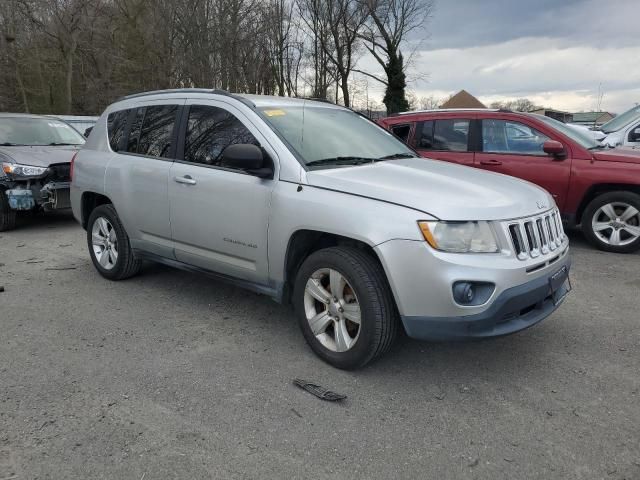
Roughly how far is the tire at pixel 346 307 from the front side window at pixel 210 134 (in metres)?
1.11

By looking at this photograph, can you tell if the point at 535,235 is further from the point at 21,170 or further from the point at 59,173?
the point at 21,170

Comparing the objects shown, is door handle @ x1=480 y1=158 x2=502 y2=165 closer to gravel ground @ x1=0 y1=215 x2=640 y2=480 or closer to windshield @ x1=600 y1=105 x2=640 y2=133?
gravel ground @ x1=0 y1=215 x2=640 y2=480

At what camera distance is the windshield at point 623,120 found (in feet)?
32.4

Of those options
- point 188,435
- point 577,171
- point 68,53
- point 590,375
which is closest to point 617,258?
point 577,171

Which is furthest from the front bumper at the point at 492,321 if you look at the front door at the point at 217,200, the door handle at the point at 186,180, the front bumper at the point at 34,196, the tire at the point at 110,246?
the front bumper at the point at 34,196

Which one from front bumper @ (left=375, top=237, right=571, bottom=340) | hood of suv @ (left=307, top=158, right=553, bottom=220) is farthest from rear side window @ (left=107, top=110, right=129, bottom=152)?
front bumper @ (left=375, top=237, right=571, bottom=340)

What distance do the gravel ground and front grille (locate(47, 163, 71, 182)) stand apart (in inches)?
141

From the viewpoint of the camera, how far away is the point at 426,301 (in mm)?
2893

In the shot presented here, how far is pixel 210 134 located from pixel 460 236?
2.22 meters

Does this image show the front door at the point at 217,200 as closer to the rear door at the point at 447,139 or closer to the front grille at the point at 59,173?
the rear door at the point at 447,139

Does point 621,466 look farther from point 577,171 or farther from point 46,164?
point 46,164

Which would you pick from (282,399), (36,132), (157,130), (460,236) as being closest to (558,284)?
(460,236)

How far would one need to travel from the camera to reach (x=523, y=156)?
6766 mm

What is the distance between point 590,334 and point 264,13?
96.4 ft
